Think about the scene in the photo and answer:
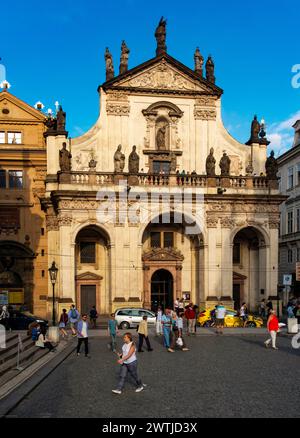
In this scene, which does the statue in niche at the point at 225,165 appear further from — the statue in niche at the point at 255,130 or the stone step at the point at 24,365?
the stone step at the point at 24,365

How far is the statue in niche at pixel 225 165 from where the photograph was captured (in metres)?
41.5

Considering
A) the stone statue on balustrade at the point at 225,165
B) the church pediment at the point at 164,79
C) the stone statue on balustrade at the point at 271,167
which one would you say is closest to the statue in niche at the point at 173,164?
the stone statue on balustrade at the point at 225,165

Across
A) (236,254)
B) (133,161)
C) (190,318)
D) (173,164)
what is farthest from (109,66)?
(190,318)

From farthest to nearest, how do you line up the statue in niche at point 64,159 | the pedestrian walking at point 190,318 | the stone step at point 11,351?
the statue in niche at point 64,159 < the pedestrian walking at point 190,318 < the stone step at point 11,351

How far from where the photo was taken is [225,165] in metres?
41.7

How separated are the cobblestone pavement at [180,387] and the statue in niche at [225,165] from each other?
2041 cm

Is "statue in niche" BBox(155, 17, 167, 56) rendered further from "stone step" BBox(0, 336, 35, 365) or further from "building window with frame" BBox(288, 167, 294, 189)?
"stone step" BBox(0, 336, 35, 365)

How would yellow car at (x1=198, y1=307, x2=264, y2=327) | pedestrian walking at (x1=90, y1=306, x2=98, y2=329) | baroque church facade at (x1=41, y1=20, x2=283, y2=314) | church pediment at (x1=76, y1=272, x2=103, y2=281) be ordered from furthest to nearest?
church pediment at (x1=76, y1=272, x2=103, y2=281) < baroque church facade at (x1=41, y1=20, x2=283, y2=314) < yellow car at (x1=198, y1=307, x2=264, y2=327) < pedestrian walking at (x1=90, y1=306, x2=98, y2=329)

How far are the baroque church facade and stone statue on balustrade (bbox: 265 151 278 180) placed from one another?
0.08m

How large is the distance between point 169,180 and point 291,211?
2149cm

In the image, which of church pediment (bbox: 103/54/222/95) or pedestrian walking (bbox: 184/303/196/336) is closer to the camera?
pedestrian walking (bbox: 184/303/196/336)

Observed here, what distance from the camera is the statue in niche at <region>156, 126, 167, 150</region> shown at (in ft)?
142

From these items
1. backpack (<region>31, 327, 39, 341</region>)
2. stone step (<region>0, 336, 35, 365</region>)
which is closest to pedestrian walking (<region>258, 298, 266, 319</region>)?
backpack (<region>31, 327, 39, 341</region>)

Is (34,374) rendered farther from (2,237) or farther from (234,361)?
(2,237)
